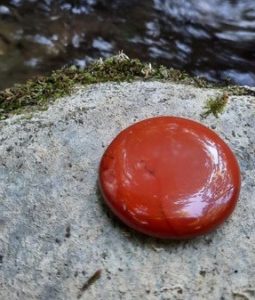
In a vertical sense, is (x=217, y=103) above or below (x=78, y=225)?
above

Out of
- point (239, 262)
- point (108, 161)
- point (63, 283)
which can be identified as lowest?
point (63, 283)

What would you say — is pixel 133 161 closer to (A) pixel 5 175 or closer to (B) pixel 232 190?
(B) pixel 232 190

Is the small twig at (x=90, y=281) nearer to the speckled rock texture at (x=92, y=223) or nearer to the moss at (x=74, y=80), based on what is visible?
the speckled rock texture at (x=92, y=223)

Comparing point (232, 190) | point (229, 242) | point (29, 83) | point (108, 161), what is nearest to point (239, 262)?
point (229, 242)

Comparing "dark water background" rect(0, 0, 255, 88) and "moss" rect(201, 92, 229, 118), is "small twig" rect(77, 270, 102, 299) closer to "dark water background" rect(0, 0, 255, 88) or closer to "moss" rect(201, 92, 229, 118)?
"moss" rect(201, 92, 229, 118)

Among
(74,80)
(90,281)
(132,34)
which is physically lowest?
(132,34)

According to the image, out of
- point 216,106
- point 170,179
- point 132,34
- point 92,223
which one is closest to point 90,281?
point 92,223

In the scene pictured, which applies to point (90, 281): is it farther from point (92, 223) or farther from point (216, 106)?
point (216, 106)
